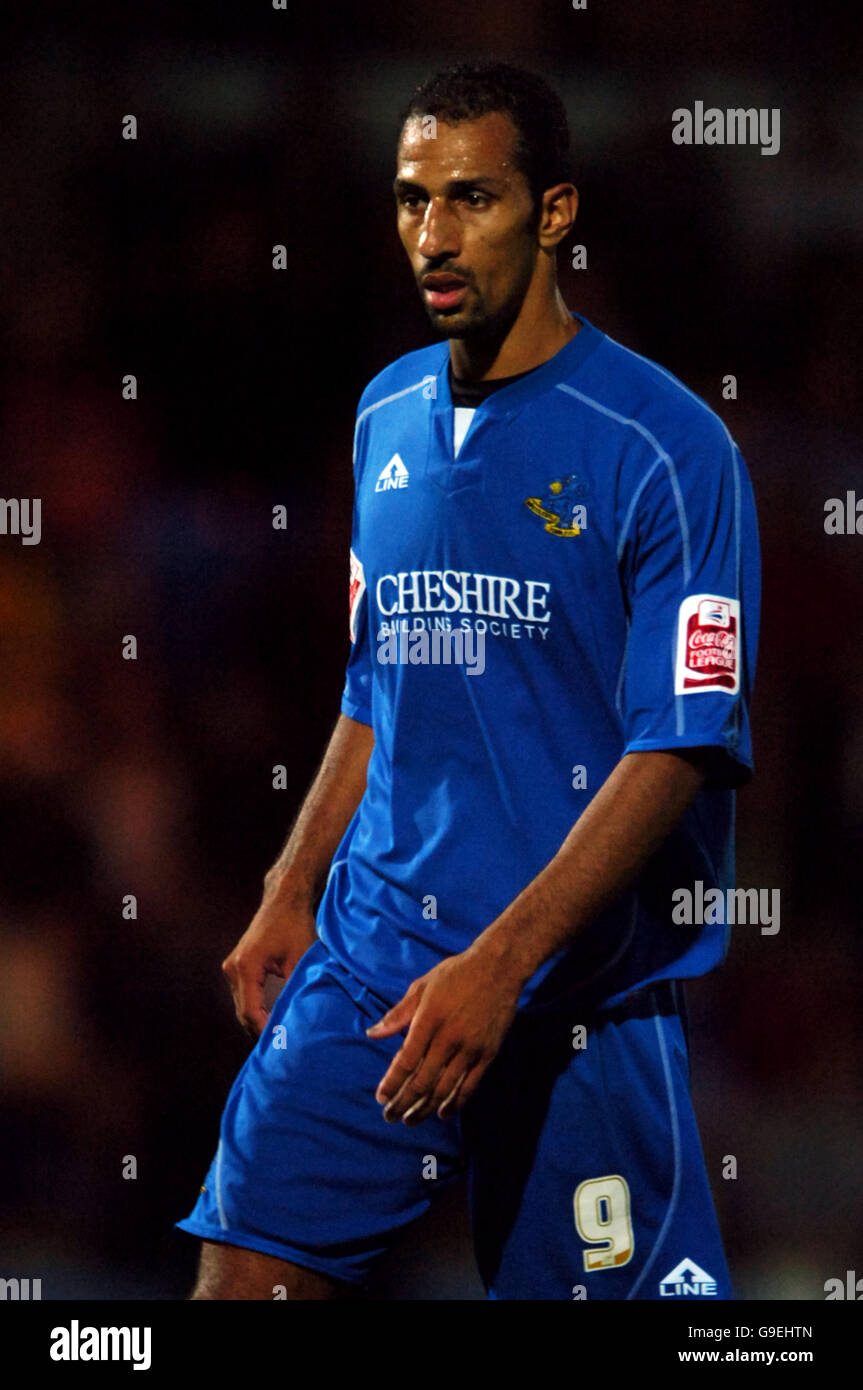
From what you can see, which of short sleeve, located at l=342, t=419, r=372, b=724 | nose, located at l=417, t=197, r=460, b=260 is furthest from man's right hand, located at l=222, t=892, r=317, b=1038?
nose, located at l=417, t=197, r=460, b=260

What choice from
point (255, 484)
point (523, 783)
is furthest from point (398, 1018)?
point (255, 484)

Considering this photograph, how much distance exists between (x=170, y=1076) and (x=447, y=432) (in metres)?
1.60

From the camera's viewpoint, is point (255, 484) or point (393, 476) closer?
point (393, 476)

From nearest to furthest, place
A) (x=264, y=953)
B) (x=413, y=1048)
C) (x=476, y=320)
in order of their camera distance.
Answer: (x=413, y=1048) < (x=476, y=320) < (x=264, y=953)

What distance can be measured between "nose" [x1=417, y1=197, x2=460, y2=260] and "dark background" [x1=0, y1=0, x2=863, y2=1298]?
4.38ft

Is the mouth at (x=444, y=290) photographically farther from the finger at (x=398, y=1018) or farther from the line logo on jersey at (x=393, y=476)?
the finger at (x=398, y=1018)

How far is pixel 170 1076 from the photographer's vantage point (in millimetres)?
3180

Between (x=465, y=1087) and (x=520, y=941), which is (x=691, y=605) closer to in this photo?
(x=520, y=941)

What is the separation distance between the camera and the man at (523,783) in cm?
192

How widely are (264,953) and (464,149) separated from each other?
0.97m

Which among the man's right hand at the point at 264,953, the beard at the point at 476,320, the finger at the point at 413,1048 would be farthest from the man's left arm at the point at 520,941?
the beard at the point at 476,320

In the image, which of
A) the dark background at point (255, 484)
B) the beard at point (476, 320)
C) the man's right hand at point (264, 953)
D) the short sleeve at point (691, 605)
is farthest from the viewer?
the dark background at point (255, 484)

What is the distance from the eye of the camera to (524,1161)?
1956mm
